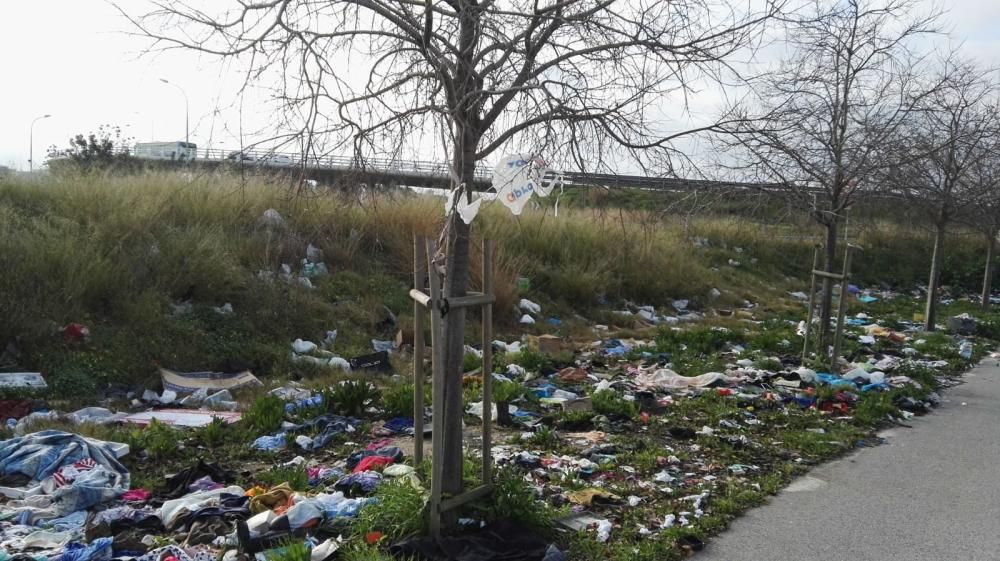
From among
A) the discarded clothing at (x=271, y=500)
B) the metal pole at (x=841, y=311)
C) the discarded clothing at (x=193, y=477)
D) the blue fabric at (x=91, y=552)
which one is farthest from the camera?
the metal pole at (x=841, y=311)

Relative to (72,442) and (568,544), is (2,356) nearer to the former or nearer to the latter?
(72,442)

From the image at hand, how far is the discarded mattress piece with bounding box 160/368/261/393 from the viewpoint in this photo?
27.3 ft

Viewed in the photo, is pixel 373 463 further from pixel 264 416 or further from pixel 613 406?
pixel 613 406

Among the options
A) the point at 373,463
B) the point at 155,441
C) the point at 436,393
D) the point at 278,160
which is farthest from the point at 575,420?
the point at 278,160

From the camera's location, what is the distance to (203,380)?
861 cm

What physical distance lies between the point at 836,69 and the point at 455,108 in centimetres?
772

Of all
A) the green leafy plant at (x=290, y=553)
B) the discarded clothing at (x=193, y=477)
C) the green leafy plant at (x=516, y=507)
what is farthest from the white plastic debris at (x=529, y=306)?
the green leafy plant at (x=290, y=553)

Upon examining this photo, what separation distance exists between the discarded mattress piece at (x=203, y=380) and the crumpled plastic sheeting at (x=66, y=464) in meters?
2.63

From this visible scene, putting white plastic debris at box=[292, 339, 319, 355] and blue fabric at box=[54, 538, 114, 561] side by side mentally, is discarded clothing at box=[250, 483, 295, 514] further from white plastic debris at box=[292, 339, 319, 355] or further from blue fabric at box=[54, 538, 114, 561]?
white plastic debris at box=[292, 339, 319, 355]

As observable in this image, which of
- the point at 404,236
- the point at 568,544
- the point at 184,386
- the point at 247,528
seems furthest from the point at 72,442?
the point at 404,236

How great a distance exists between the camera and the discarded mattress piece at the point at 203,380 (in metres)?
8.33

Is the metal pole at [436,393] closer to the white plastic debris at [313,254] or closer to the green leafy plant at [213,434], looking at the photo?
the green leafy plant at [213,434]

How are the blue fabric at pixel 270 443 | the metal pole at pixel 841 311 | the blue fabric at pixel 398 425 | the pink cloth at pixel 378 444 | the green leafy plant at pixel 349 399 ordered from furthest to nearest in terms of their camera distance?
the metal pole at pixel 841 311
the green leafy plant at pixel 349 399
the blue fabric at pixel 398 425
the blue fabric at pixel 270 443
the pink cloth at pixel 378 444

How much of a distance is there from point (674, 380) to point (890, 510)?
4.02m
